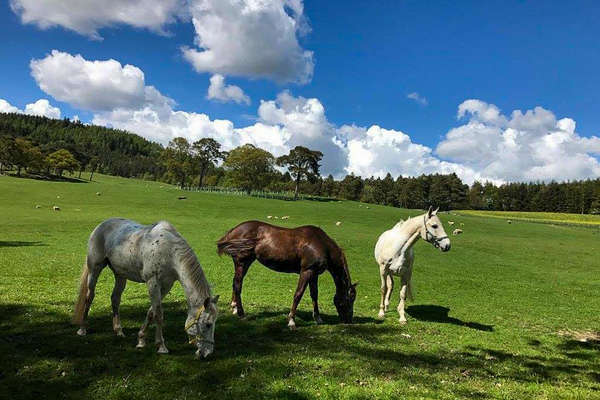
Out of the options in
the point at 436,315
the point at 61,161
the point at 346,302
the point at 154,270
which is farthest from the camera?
the point at 61,161

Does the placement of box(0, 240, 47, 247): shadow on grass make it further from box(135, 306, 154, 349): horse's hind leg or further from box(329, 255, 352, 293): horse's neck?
box(329, 255, 352, 293): horse's neck

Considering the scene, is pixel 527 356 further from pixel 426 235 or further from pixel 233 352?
pixel 233 352

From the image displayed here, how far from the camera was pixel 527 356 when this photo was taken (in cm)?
824

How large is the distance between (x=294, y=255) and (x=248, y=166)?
2917 inches

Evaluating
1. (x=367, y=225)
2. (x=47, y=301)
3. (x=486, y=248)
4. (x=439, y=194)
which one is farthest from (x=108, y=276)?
(x=439, y=194)

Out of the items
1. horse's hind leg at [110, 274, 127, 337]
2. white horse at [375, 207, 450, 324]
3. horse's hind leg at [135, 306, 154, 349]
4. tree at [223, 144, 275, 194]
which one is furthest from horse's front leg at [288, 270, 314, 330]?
tree at [223, 144, 275, 194]

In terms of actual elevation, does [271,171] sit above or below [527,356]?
above

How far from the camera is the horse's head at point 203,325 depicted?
6195 millimetres

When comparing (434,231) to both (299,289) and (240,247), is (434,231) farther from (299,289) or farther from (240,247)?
(240,247)

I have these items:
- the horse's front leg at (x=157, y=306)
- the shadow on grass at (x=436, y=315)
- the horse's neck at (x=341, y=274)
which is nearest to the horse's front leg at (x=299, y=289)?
the horse's neck at (x=341, y=274)

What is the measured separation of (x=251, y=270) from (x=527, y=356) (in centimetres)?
1322

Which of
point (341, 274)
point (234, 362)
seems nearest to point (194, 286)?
point (234, 362)

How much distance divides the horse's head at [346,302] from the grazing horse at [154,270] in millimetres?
3991

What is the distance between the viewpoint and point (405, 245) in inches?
419
